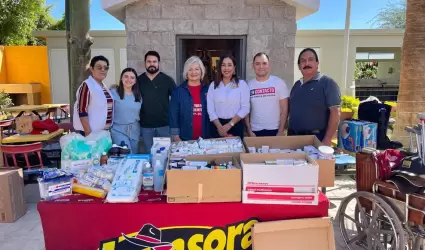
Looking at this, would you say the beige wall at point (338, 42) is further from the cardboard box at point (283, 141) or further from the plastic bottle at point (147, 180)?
the plastic bottle at point (147, 180)

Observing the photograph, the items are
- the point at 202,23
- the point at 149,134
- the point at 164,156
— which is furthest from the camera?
the point at 202,23

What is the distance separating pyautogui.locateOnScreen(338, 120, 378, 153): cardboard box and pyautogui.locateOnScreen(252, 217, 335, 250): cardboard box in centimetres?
212

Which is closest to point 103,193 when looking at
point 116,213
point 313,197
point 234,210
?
point 116,213

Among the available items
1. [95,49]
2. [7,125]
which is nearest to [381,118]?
[7,125]

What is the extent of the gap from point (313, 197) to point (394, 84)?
653 inches

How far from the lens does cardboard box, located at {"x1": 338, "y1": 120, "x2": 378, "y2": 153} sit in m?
3.96

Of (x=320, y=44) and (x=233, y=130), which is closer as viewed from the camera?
(x=233, y=130)

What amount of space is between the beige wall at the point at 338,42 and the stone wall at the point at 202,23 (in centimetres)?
674

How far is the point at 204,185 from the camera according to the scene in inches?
82.3

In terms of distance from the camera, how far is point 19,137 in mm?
4980

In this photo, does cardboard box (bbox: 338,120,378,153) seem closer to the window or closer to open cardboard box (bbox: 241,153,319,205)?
open cardboard box (bbox: 241,153,319,205)

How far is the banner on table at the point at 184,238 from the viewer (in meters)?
2.17

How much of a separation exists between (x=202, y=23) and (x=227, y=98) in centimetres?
199

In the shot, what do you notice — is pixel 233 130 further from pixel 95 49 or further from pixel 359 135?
pixel 95 49
